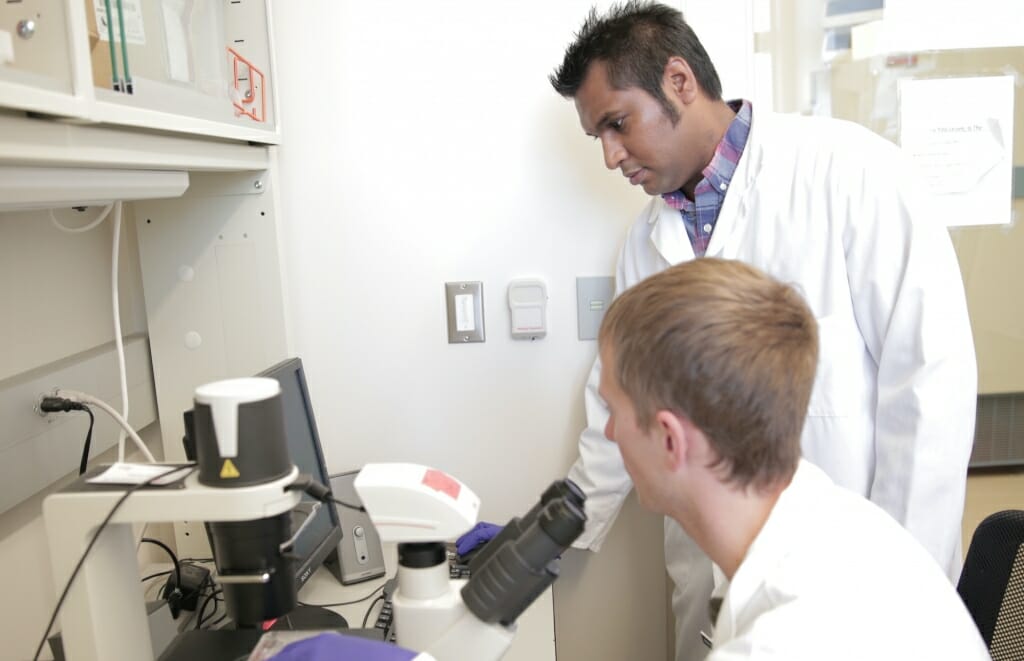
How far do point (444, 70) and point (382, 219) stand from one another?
353 mm

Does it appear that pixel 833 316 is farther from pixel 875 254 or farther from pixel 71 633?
pixel 71 633

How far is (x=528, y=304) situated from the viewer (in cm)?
170

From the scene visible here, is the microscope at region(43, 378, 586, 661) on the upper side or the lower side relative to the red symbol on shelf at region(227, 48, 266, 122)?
lower

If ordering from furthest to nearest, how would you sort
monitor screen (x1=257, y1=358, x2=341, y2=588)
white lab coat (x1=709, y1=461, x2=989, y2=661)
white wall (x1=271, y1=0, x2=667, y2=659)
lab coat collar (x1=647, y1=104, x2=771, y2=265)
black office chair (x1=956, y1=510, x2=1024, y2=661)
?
white wall (x1=271, y1=0, x2=667, y2=659), lab coat collar (x1=647, y1=104, x2=771, y2=265), monitor screen (x1=257, y1=358, x2=341, y2=588), black office chair (x1=956, y1=510, x2=1024, y2=661), white lab coat (x1=709, y1=461, x2=989, y2=661)

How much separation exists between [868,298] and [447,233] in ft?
2.87

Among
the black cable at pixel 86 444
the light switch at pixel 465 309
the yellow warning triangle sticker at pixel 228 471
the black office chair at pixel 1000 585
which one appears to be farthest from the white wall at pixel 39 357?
the black office chair at pixel 1000 585

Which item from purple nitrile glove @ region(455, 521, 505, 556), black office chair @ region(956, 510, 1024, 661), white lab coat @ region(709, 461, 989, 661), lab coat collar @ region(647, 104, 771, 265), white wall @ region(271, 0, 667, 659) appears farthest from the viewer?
white wall @ region(271, 0, 667, 659)

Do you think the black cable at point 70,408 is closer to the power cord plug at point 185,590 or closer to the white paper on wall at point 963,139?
the power cord plug at point 185,590

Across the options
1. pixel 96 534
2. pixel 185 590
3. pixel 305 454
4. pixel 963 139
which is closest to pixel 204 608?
pixel 185 590

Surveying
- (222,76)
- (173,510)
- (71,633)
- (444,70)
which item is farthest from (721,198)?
(71,633)

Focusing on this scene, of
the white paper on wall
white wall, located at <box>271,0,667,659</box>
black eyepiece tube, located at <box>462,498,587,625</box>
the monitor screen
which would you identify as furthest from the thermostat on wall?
black eyepiece tube, located at <box>462,498,587,625</box>

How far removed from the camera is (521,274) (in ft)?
5.62

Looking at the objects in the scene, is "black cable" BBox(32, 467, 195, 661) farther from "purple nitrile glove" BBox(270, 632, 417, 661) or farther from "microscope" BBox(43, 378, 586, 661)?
"purple nitrile glove" BBox(270, 632, 417, 661)

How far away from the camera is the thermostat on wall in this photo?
5.57ft
